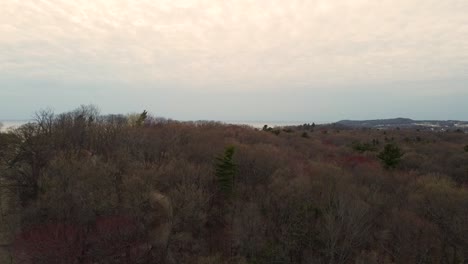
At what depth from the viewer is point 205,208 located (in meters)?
38.6

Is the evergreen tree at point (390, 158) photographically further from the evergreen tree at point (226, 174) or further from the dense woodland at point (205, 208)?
the evergreen tree at point (226, 174)

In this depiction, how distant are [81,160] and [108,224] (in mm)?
10561

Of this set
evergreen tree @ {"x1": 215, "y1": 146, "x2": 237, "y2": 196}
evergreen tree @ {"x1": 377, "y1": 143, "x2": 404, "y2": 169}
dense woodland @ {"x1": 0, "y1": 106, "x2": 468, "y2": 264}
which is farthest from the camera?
evergreen tree @ {"x1": 377, "y1": 143, "x2": 404, "y2": 169}

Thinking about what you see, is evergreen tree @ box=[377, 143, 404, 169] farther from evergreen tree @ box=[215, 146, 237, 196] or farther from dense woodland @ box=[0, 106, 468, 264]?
evergreen tree @ box=[215, 146, 237, 196]

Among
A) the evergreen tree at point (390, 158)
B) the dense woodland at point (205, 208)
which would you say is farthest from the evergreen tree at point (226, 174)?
the evergreen tree at point (390, 158)

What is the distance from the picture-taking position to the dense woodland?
3034cm

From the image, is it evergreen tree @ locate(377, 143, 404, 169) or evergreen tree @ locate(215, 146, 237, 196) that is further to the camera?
evergreen tree @ locate(377, 143, 404, 169)

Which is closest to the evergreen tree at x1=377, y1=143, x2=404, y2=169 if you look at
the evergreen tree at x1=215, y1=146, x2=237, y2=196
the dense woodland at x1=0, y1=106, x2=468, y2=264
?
the dense woodland at x1=0, y1=106, x2=468, y2=264

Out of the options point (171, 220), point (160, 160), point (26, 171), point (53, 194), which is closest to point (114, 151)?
point (160, 160)

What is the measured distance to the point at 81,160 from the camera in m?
38.9

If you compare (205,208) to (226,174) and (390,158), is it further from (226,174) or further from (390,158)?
Answer: (390,158)

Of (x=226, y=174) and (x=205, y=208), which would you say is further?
(x=226, y=174)

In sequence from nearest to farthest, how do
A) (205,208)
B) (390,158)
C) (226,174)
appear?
(205,208)
(226,174)
(390,158)

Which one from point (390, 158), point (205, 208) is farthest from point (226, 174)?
point (390, 158)
